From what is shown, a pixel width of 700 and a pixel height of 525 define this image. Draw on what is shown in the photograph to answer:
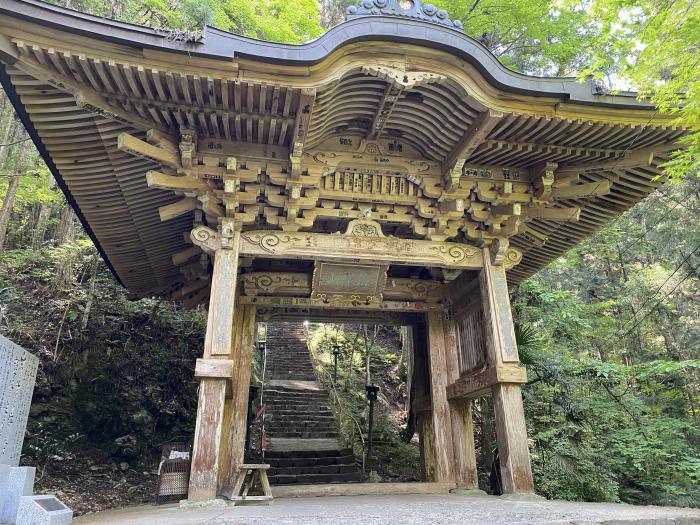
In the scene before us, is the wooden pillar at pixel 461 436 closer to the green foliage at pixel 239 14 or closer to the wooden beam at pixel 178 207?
the wooden beam at pixel 178 207

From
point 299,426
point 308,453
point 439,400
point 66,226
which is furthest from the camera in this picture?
point 66,226

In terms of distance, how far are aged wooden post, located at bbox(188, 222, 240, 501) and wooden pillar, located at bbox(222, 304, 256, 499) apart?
158 cm

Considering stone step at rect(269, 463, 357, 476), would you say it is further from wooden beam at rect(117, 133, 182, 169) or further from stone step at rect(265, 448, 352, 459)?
wooden beam at rect(117, 133, 182, 169)

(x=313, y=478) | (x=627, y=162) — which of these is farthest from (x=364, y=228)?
(x=313, y=478)

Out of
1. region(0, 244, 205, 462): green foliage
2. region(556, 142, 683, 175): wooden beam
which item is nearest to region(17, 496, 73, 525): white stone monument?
region(0, 244, 205, 462): green foliage

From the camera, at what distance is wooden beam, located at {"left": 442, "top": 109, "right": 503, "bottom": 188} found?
4.95m

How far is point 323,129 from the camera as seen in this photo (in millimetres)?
5320

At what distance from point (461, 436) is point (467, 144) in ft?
13.3

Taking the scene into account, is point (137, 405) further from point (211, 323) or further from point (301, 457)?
point (211, 323)

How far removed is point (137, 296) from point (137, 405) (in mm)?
2825

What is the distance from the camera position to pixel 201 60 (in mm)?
4203

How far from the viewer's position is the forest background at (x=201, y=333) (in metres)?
7.68

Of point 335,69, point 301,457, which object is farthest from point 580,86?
point 301,457

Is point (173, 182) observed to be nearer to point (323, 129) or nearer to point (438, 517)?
point (323, 129)
